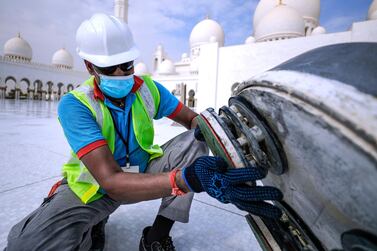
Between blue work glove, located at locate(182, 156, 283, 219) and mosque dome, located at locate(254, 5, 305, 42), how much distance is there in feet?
47.7

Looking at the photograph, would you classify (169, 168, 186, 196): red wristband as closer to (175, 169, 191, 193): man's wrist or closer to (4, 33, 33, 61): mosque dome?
(175, 169, 191, 193): man's wrist

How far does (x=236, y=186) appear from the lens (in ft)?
2.12

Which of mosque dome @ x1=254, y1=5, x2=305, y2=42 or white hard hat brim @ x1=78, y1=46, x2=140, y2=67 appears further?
mosque dome @ x1=254, y1=5, x2=305, y2=42

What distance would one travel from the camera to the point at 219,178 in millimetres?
661

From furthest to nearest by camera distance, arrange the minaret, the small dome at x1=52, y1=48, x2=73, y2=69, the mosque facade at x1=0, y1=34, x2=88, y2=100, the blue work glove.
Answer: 1. the small dome at x1=52, y1=48, x2=73, y2=69
2. the mosque facade at x1=0, y1=34, x2=88, y2=100
3. the minaret
4. the blue work glove

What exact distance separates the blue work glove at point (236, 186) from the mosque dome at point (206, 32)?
23240 millimetres

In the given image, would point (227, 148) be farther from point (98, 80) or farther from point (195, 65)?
point (195, 65)

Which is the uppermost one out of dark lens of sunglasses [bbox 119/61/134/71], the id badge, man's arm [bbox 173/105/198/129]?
dark lens of sunglasses [bbox 119/61/134/71]

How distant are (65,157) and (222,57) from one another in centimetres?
919

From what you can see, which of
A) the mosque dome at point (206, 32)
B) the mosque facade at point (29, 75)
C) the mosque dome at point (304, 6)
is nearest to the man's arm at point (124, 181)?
the mosque dome at point (304, 6)

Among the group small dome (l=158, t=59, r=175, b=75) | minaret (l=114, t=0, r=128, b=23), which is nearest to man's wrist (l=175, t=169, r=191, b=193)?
minaret (l=114, t=0, r=128, b=23)

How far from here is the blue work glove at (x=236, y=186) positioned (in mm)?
598

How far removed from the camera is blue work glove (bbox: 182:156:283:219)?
598mm

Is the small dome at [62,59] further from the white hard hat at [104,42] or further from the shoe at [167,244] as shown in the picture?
the shoe at [167,244]
